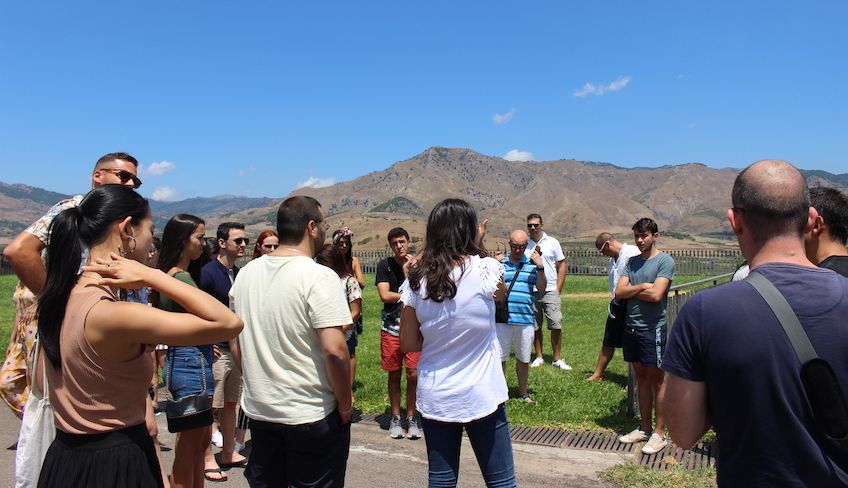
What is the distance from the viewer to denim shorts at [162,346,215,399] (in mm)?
4047

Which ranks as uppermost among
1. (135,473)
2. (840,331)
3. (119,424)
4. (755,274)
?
(755,274)

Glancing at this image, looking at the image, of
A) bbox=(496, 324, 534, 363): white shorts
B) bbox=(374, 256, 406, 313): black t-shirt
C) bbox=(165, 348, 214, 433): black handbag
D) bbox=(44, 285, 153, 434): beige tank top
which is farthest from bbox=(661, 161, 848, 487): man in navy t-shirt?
bbox=(496, 324, 534, 363): white shorts

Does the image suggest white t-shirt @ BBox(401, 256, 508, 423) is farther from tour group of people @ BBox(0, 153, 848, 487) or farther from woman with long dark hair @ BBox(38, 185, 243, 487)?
woman with long dark hair @ BBox(38, 185, 243, 487)

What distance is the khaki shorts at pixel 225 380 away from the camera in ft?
17.2

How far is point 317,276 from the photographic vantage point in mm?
3072

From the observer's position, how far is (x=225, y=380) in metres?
5.29

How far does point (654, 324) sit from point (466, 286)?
307cm

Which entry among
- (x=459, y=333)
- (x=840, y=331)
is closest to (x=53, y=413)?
(x=459, y=333)

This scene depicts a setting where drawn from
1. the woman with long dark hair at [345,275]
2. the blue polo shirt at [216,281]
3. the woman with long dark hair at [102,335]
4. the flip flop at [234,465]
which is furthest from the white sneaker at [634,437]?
the woman with long dark hair at [102,335]

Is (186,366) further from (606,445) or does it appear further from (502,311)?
(606,445)

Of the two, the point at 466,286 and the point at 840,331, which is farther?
the point at 466,286

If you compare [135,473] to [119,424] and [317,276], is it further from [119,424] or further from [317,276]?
[317,276]

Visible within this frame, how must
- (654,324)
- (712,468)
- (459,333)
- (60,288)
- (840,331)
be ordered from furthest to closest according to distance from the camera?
1. (654,324)
2. (712,468)
3. (459,333)
4. (60,288)
5. (840,331)

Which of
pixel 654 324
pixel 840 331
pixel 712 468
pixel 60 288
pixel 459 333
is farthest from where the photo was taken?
pixel 654 324
